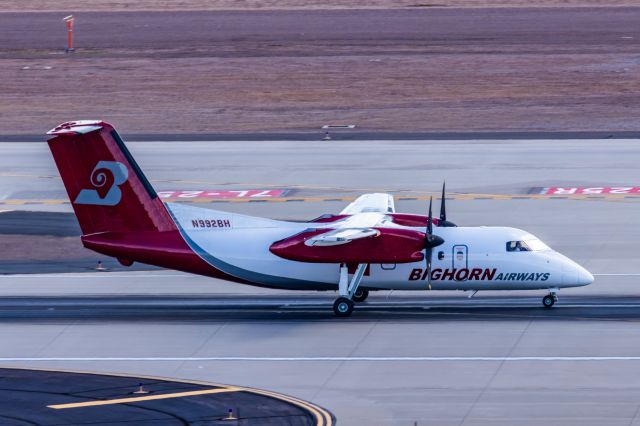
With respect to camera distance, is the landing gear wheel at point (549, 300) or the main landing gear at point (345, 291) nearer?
the main landing gear at point (345, 291)

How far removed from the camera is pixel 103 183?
3572 centimetres

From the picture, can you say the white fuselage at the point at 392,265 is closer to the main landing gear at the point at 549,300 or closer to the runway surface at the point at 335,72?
the main landing gear at the point at 549,300

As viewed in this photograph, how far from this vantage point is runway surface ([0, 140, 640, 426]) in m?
27.7

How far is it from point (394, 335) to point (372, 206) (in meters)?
6.88

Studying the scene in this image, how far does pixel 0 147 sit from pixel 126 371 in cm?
3895

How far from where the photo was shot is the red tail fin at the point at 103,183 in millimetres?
35281

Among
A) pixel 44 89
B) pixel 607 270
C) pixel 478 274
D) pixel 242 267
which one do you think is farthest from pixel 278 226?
pixel 44 89

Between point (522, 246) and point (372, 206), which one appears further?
point (372, 206)

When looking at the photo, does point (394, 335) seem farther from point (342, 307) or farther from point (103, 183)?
point (103, 183)

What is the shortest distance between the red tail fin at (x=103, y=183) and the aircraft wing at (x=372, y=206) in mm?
6071

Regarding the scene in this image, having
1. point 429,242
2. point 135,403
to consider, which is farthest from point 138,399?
point 429,242

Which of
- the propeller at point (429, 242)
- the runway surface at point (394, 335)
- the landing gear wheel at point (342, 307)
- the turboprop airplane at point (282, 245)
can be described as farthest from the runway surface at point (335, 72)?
the landing gear wheel at point (342, 307)

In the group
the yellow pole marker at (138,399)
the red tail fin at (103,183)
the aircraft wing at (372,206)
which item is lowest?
the yellow pole marker at (138,399)

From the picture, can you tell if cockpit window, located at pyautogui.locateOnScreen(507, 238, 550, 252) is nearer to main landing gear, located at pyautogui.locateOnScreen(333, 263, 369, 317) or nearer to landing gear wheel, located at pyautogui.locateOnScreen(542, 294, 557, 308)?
landing gear wheel, located at pyautogui.locateOnScreen(542, 294, 557, 308)
